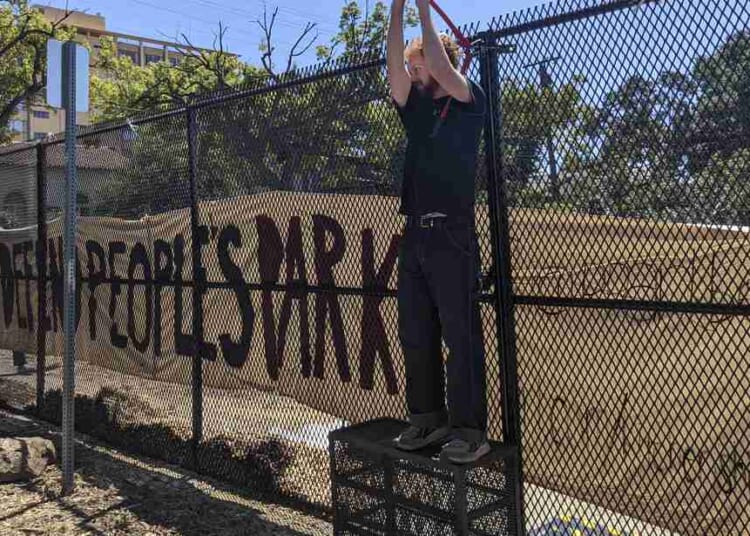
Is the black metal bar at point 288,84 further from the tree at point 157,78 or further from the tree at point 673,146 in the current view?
the tree at point 157,78

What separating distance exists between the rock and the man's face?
3.83 meters

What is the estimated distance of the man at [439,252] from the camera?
3.00 m

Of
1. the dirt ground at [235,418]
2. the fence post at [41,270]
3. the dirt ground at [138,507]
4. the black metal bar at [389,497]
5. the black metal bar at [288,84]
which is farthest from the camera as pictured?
the fence post at [41,270]

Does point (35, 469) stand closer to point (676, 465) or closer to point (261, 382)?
point (261, 382)

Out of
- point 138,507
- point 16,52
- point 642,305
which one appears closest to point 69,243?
point 138,507

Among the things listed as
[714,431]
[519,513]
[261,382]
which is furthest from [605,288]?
[261,382]

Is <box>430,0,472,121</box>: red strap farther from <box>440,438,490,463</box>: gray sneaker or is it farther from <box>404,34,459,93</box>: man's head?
<box>440,438,490,463</box>: gray sneaker

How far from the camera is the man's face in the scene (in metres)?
3.07

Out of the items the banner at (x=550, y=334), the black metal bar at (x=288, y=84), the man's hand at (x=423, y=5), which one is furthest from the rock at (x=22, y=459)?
the man's hand at (x=423, y=5)

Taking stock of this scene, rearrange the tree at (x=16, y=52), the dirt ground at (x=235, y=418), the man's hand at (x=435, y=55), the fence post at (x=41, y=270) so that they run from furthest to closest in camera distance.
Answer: the tree at (x=16, y=52)
the fence post at (x=41, y=270)
the dirt ground at (x=235, y=418)
the man's hand at (x=435, y=55)

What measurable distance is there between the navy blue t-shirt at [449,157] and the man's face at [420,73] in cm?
4

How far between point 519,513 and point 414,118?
1752 mm

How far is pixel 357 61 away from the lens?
4020 mm

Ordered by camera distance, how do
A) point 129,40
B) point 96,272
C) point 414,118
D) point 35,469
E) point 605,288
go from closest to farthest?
point 605,288, point 414,118, point 35,469, point 96,272, point 129,40
